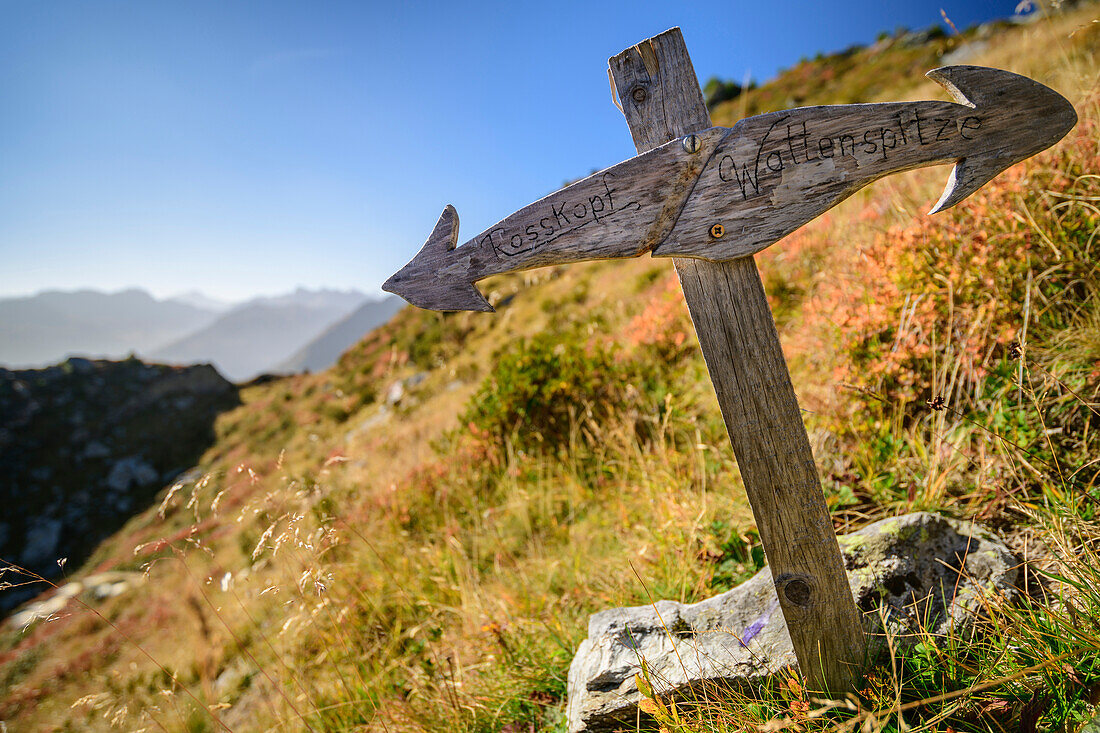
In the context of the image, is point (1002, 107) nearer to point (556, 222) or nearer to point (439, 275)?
point (556, 222)

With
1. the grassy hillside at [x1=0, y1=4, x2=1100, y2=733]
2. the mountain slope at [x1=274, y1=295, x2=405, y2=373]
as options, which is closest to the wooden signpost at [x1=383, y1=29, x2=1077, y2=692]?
the grassy hillside at [x1=0, y1=4, x2=1100, y2=733]

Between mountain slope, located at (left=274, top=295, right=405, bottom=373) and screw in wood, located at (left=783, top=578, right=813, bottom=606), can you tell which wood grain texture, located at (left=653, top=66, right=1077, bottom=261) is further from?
mountain slope, located at (left=274, top=295, right=405, bottom=373)

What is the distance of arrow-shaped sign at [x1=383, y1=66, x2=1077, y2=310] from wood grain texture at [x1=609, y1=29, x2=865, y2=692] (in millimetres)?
109

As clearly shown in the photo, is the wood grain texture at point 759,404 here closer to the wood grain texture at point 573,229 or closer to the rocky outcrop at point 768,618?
the wood grain texture at point 573,229

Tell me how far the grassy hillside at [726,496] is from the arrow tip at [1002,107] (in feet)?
1.82

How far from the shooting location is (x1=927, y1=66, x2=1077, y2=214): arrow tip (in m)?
1.13

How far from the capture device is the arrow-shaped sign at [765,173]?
1138 millimetres

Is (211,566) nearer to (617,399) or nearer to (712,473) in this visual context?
(617,399)

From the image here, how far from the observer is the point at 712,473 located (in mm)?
2635

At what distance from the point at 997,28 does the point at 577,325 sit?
22178 mm

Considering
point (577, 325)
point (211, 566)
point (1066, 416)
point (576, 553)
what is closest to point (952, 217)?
point (1066, 416)

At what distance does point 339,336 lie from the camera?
Answer: 581 ft

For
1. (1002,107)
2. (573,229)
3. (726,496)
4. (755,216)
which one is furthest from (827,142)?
(726,496)

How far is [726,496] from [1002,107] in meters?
1.90
